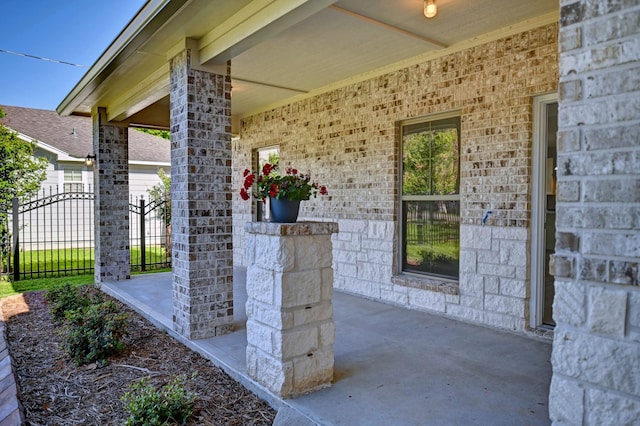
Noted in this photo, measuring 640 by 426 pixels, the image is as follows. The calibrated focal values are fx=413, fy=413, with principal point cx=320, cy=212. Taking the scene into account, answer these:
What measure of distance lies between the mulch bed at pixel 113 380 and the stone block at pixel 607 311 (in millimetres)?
2022

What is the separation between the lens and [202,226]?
410cm

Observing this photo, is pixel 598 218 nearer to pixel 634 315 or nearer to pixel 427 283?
pixel 634 315

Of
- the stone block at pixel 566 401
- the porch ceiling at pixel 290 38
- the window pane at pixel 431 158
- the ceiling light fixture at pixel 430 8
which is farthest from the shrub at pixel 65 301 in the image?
the stone block at pixel 566 401

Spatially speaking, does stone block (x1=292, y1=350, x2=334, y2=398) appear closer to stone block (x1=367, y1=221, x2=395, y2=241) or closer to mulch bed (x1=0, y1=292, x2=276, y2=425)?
mulch bed (x1=0, y1=292, x2=276, y2=425)

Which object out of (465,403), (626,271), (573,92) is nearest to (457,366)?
(465,403)

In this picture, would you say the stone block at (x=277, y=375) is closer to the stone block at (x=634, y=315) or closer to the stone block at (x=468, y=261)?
the stone block at (x=634, y=315)

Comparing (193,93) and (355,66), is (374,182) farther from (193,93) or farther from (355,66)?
(193,93)

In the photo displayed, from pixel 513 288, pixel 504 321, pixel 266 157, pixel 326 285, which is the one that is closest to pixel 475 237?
pixel 513 288

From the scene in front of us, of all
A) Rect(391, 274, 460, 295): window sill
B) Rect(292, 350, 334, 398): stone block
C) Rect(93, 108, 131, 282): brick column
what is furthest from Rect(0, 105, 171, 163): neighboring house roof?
Rect(292, 350, 334, 398): stone block

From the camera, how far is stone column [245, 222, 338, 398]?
9.02 ft

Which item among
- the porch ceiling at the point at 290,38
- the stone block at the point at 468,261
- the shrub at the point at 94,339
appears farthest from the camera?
the stone block at the point at 468,261

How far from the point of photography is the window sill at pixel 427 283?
15.4 ft

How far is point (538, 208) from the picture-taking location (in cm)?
405

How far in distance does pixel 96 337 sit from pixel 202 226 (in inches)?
55.3
